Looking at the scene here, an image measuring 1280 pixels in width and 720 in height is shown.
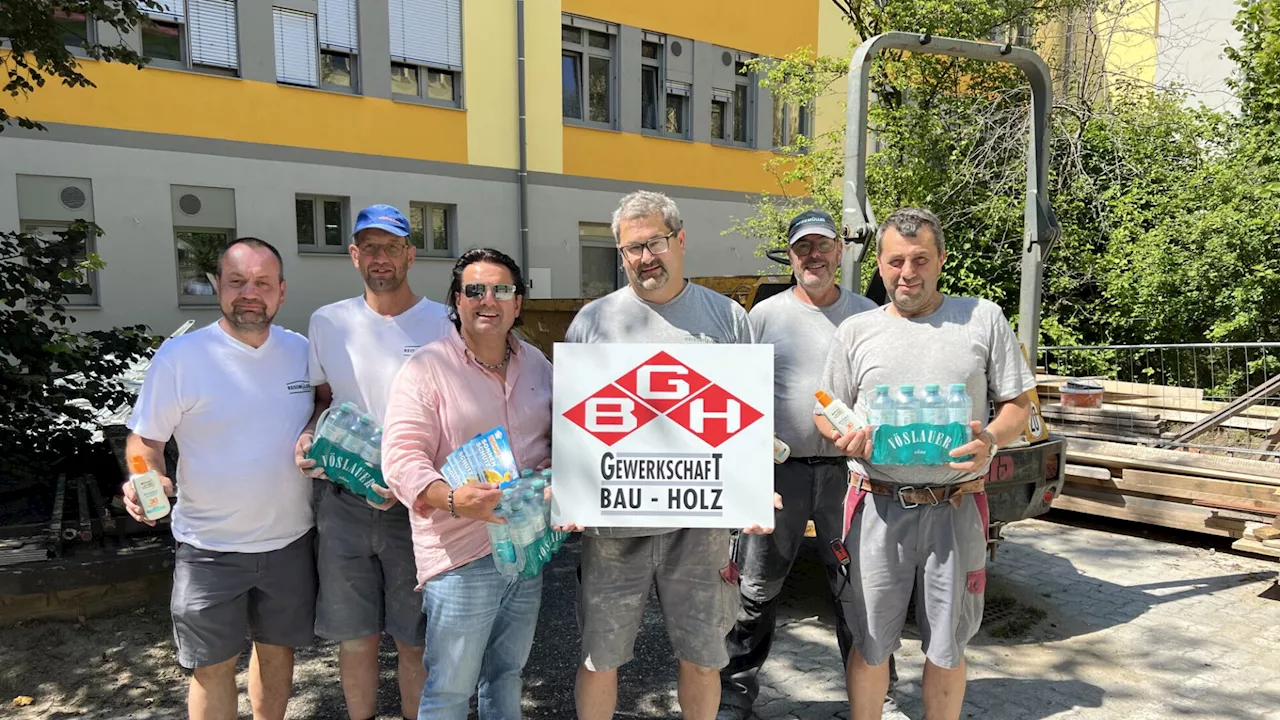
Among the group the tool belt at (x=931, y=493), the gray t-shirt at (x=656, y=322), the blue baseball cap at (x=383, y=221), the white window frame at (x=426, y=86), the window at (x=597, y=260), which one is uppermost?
the white window frame at (x=426, y=86)

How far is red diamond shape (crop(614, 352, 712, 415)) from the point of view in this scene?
2643 millimetres

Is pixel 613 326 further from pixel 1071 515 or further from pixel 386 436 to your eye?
pixel 1071 515

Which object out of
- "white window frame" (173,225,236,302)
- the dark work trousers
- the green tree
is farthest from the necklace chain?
"white window frame" (173,225,236,302)

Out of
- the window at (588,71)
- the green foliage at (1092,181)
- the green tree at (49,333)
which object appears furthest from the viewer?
the window at (588,71)

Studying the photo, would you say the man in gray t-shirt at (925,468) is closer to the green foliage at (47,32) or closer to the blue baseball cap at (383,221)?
the blue baseball cap at (383,221)

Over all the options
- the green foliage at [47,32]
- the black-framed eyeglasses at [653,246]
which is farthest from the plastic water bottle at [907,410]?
the green foliage at [47,32]

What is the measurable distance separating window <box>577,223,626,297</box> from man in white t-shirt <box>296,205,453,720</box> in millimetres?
13740

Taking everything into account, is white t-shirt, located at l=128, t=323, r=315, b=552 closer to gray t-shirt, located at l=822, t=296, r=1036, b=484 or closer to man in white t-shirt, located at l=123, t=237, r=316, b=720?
man in white t-shirt, located at l=123, t=237, r=316, b=720

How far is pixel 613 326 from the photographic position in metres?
2.80

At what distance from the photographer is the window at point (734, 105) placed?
60.8ft

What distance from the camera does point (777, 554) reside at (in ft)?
11.0

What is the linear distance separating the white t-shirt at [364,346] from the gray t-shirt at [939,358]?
1.53m

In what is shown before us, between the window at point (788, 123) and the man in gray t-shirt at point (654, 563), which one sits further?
the window at point (788, 123)

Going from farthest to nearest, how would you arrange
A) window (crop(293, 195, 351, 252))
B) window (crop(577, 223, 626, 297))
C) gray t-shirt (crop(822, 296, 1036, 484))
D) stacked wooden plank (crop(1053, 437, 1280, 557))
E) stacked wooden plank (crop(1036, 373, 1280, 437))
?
window (crop(577, 223, 626, 297)) → window (crop(293, 195, 351, 252)) → stacked wooden plank (crop(1036, 373, 1280, 437)) → stacked wooden plank (crop(1053, 437, 1280, 557)) → gray t-shirt (crop(822, 296, 1036, 484))
